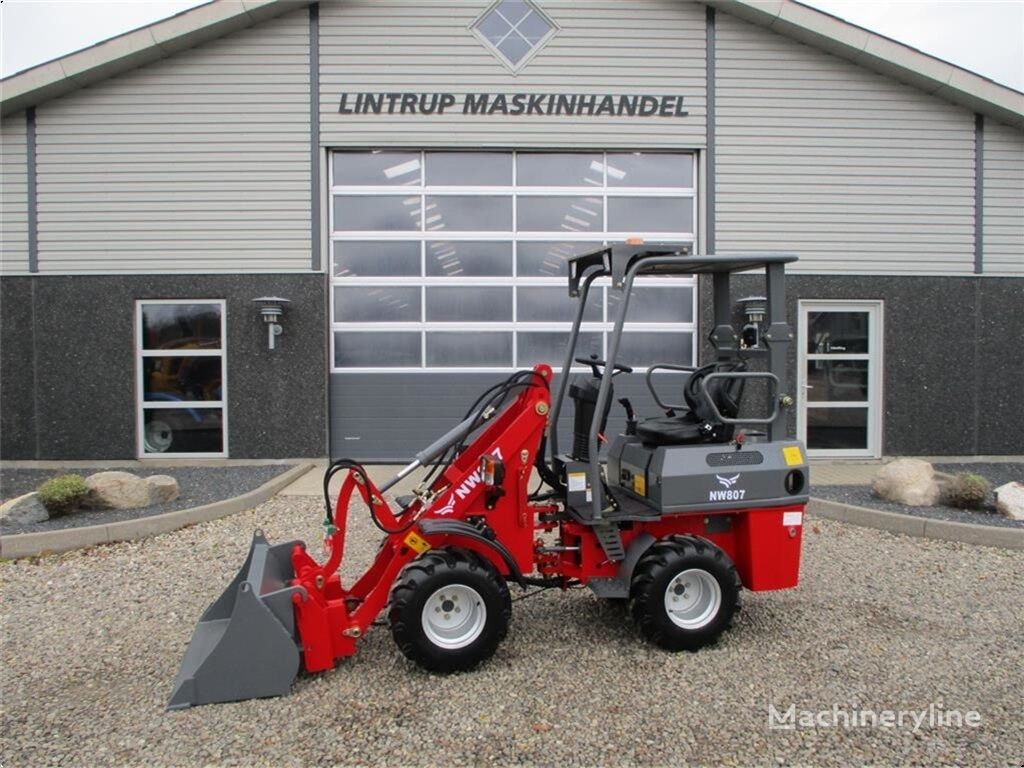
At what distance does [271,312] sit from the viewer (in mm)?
9781

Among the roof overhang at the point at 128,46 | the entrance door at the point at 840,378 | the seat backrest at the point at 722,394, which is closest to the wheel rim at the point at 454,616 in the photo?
the seat backrest at the point at 722,394

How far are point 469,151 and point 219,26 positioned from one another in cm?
371

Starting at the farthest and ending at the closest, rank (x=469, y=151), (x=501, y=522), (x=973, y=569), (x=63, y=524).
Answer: (x=469, y=151), (x=63, y=524), (x=973, y=569), (x=501, y=522)

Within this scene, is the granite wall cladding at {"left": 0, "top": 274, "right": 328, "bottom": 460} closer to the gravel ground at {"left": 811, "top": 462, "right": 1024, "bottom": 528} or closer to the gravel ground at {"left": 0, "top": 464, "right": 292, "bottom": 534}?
the gravel ground at {"left": 0, "top": 464, "right": 292, "bottom": 534}

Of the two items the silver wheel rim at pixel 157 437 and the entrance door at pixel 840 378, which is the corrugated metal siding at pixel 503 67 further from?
the silver wheel rim at pixel 157 437

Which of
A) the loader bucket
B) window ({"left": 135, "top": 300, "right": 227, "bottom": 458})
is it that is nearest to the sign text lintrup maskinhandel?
window ({"left": 135, "top": 300, "right": 227, "bottom": 458})

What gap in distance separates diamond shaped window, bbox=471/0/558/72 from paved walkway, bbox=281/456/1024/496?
19.6 ft

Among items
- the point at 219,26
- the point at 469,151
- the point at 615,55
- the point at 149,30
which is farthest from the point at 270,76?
the point at 615,55

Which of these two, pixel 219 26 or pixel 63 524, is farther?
pixel 219 26

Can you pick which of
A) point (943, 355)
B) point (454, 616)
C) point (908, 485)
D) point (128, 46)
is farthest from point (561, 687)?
point (128, 46)

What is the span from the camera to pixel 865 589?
529 cm

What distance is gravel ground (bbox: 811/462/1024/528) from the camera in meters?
6.82

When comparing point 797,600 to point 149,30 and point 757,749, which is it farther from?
point 149,30

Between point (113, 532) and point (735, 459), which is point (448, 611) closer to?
point (735, 459)
